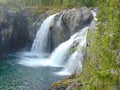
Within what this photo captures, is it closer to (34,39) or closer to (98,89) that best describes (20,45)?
(34,39)

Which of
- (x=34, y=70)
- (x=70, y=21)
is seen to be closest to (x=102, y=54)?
(x=34, y=70)

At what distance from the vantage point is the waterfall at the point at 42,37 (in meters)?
41.2

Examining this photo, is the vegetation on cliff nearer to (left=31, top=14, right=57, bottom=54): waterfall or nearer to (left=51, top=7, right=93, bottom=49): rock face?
(left=51, top=7, right=93, bottom=49): rock face

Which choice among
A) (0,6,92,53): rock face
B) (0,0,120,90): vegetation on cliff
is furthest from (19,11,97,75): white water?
(0,0,120,90): vegetation on cliff

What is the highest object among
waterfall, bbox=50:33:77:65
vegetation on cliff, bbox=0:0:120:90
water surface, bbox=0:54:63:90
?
vegetation on cliff, bbox=0:0:120:90

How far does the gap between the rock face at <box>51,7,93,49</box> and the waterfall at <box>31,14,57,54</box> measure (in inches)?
53.6

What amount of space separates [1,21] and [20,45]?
595cm

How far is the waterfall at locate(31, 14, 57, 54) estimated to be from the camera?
41.2 meters

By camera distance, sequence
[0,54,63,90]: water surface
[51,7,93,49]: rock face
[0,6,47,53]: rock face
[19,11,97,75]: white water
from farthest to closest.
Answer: [0,6,47,53]: rock face < [51,7,93,49]: rock face < [19,11,97,75]: white water < [0,54,63,90]: water surface

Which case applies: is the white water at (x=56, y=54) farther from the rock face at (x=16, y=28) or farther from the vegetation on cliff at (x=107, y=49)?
the vegetation on cliff at (x=107, y=49)

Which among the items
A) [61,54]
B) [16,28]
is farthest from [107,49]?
[16,28]

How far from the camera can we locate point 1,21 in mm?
40906

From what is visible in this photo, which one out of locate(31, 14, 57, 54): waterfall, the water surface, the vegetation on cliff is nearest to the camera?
the vegetation on cliff

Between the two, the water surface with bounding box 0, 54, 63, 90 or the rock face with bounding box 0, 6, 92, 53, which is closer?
the water surface with bounding box 0, 54, 63, 90
